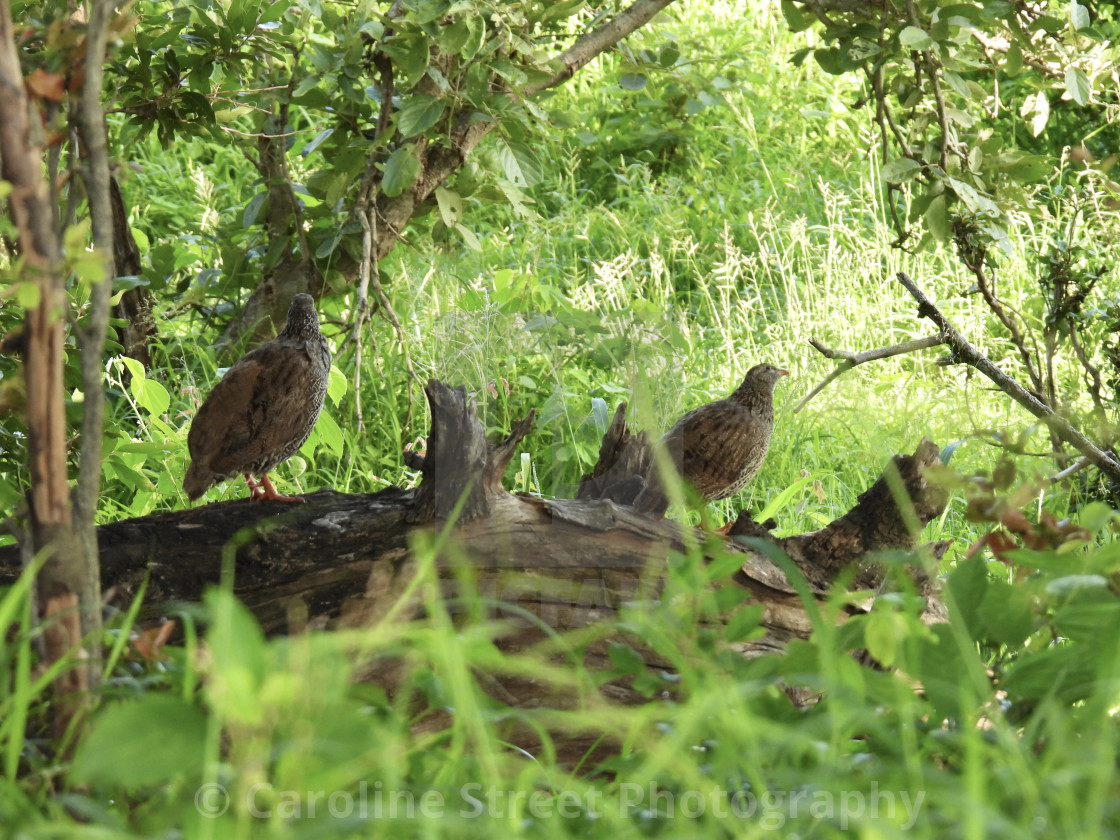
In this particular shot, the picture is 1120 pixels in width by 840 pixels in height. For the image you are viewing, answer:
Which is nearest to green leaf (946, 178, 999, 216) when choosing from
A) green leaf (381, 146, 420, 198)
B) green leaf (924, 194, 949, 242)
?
green leaf (924, 194, 949, 242)

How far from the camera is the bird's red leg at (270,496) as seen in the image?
2.93m

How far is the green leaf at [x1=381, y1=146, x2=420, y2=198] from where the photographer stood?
3.79m

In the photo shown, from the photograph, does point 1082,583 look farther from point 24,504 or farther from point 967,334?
point 967,334

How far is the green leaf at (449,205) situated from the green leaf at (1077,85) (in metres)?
2.06

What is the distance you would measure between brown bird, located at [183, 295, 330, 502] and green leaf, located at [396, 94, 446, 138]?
79 centimetres

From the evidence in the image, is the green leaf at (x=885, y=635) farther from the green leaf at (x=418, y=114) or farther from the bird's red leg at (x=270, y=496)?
the green leaf at (x=418, y=114)

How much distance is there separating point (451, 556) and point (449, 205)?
2091mm

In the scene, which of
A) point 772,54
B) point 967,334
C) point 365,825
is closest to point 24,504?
point 365,825

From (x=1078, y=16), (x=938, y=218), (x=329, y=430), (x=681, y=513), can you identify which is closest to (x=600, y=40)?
(x=938, y=218)

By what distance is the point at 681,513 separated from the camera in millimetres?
1915

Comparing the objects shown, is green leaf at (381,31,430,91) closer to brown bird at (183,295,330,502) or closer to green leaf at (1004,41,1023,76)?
brown bird at (183,295,330,502)

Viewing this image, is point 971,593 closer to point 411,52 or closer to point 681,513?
point 681,513

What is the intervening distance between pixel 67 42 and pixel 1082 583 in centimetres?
150

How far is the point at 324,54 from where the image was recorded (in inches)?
154
